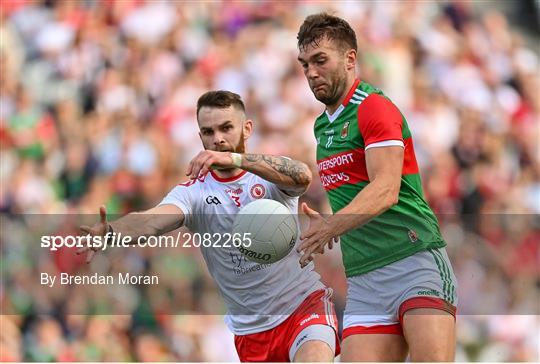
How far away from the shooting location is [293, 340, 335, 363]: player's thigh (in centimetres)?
591

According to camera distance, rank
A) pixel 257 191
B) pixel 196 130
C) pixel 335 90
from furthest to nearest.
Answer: pixel 196 130, pixel 257 191, pixel 335 90

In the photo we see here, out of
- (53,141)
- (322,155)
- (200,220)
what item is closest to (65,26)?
(53,141)

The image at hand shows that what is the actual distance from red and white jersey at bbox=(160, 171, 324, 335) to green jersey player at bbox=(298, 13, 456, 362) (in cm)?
62

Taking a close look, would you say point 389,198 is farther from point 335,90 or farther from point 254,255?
point 254,255

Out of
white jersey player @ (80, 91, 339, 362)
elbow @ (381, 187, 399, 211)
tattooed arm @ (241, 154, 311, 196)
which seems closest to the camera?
elbow @ (381, 187, 399, 211)

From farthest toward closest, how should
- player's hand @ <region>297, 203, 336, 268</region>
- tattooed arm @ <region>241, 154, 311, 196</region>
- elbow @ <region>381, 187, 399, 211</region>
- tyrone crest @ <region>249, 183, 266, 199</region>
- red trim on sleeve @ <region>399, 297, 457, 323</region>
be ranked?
1. tyrone crest @ <region>249, 183, 266, 199</region>
2. tattooed arm @ <region>241, 154, 311, 196</region>
3. red trim on sleeve @ <region>399, 297, 457, 323</region>
4. elbow @ <region>381, 187, 399, 211</region>
5. player's hand @ <region>297, 203, 336, 268</region>

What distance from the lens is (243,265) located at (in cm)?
627

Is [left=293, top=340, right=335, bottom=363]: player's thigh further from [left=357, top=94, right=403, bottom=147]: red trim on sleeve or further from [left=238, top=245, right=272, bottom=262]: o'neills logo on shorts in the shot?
[left=357, top=94, right=403, bottom=147]: red trim on sleeve

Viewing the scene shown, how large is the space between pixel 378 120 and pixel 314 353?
1.53 m

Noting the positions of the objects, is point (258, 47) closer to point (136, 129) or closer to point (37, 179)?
point (136, 129)

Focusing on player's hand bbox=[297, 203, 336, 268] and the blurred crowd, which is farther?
the blurred crowd

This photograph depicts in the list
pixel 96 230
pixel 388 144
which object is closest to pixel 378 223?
pixel 388 144

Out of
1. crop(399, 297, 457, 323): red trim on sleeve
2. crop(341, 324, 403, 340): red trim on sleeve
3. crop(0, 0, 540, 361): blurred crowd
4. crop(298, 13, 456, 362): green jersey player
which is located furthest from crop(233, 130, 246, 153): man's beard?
crop(0, 0, 540, 361): blurred crowd

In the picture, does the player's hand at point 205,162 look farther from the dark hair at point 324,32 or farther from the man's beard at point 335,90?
the dark hair at point 324,32
